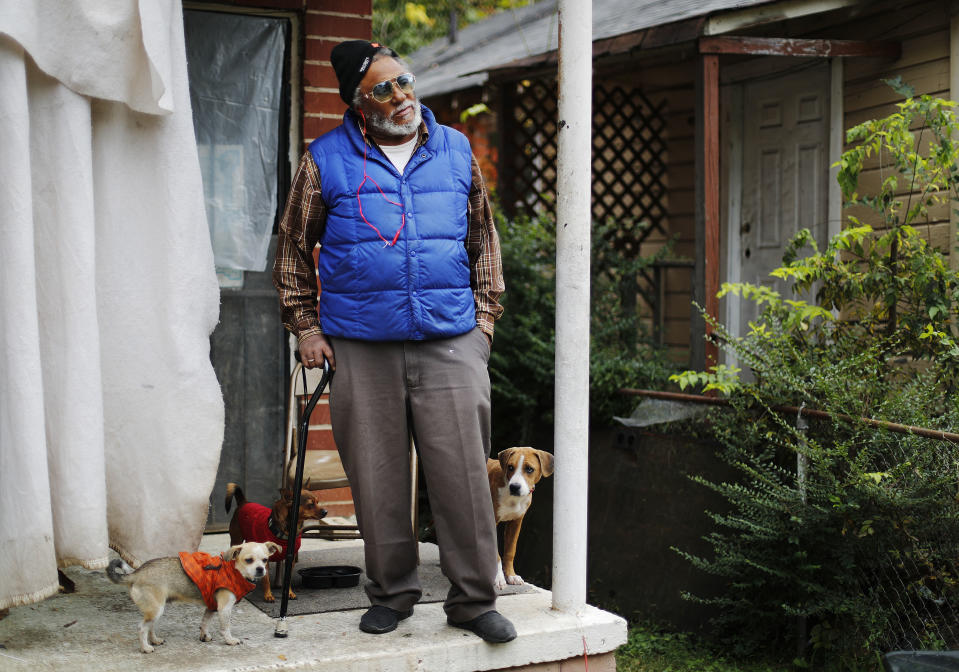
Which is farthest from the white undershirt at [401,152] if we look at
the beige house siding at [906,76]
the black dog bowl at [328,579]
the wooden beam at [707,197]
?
the beige house siding at [906,76]

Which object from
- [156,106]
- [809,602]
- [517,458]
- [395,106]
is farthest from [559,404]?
[809,602]

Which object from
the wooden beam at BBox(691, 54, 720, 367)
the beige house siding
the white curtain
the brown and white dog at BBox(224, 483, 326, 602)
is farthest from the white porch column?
the beige house siding

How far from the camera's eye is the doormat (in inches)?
149

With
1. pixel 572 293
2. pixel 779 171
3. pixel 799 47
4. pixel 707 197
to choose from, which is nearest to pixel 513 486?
pixel 572 293

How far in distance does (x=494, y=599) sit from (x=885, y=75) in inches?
199

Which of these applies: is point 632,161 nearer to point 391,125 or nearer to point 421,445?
point 391,125

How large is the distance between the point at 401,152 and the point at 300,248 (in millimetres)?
473

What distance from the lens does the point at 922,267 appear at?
17.5 feet

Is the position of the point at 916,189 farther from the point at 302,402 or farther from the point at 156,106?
the point at 156,106

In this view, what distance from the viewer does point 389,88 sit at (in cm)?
340

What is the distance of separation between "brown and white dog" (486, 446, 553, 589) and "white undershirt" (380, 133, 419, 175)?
1.29 metres

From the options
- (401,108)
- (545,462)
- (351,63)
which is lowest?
(545,462)

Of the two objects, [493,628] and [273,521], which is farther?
[273,521]

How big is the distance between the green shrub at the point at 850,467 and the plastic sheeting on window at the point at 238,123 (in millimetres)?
→ 2405
